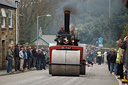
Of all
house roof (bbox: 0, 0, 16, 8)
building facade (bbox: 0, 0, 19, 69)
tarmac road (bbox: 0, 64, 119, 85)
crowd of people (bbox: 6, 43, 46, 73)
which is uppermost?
house roof (bbox: 0, 0, 16, 8)

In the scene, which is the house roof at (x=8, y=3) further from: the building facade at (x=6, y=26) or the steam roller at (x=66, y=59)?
the steam roller at (x=66, y=59)

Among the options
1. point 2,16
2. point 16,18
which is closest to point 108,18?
point 16,18

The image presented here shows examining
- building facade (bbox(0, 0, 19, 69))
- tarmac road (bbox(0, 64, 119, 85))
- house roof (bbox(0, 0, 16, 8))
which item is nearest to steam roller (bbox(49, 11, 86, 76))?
tarmac road (bbox(0, 64, 119, 85))

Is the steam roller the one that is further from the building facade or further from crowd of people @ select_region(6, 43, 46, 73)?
the building facade

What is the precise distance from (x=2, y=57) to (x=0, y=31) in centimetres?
200

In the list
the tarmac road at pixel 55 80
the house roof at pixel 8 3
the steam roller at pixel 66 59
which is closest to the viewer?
the tarmac road at pixel 55 80

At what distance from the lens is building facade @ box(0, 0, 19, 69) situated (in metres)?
28.3

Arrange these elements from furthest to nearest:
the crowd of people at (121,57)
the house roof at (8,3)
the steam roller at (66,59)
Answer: the house roof at (8,3), the steam roller at (66,59), the crowd of people at (121,57)

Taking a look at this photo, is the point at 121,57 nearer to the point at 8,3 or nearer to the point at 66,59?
the point at 66,59

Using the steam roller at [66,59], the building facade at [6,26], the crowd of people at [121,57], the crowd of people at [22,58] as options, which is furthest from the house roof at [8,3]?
the steam roller at [66,59]

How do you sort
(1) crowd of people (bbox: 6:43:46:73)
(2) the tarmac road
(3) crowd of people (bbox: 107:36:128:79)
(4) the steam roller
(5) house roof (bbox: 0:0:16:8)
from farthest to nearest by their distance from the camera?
(5) house roof (bbox: 0:0:16:8) < (1) crowd of people (bbox: 6:43:46:73) < (4) the steam roller < (2) the tarmac road < (3) crowd of people (bbox: 107:36:128:79)

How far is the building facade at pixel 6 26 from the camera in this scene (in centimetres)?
2827

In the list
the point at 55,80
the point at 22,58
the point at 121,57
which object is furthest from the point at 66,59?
the point at 22,58

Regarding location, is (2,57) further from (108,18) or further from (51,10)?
(108,18)
